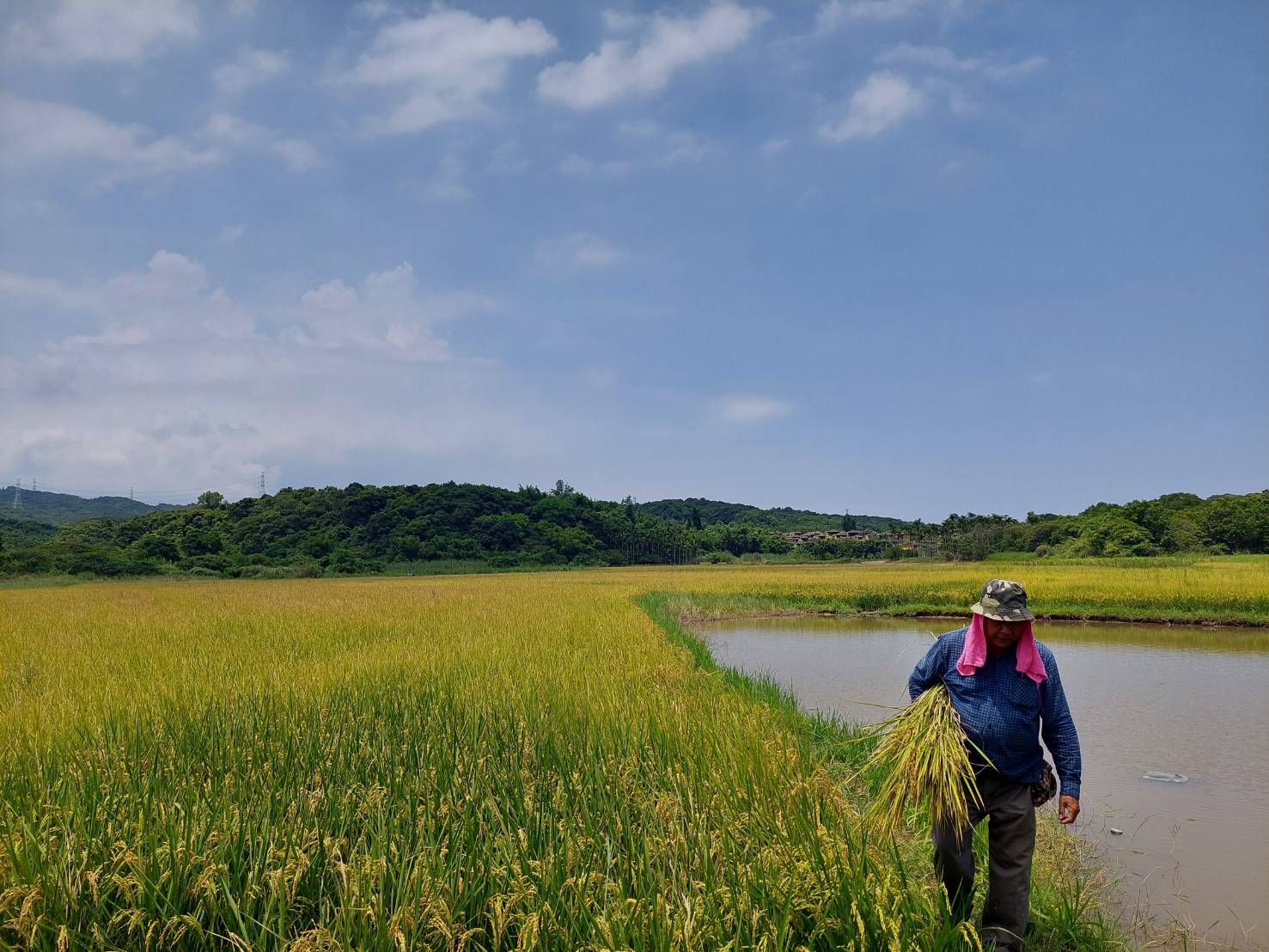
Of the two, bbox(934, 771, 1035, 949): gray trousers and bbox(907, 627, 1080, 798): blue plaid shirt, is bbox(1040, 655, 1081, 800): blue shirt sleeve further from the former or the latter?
bbox(934, 771, 1035, 949): gray trousers

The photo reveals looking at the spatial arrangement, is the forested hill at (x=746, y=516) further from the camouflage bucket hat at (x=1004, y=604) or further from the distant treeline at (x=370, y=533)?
the camouflage bucket hat at (x=1004, y=604)

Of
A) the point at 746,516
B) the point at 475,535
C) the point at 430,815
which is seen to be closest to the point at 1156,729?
the point at 430,815

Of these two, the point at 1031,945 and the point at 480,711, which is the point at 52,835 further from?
the point at 1031,945

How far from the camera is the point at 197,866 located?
2682 millimetres

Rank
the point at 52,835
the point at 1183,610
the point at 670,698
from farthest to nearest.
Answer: the point at 1183,610
the point at 670,698
the point at 52,835

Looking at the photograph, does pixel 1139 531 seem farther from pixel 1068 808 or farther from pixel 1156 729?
pixel 1068 808

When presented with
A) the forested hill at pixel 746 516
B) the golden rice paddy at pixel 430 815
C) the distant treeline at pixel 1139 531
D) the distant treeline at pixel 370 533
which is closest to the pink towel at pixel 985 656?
the golden rice paddy at pixel 430 815

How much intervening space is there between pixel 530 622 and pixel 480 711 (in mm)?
6965

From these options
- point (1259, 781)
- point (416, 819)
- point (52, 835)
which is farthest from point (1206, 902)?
point (52, 835)

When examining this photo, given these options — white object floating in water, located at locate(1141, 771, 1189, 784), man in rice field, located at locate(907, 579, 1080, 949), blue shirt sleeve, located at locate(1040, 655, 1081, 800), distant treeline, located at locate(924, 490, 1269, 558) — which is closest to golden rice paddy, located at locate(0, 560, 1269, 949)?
man in rice field, located at locate(907, 579, 1080, 949)

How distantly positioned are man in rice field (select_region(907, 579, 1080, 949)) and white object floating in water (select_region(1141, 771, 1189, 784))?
A: 396 centimetres

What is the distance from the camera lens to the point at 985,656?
9.59 feet

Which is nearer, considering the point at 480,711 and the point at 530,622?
the point at 480,711

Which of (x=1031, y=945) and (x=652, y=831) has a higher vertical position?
(x=652, y=831)
